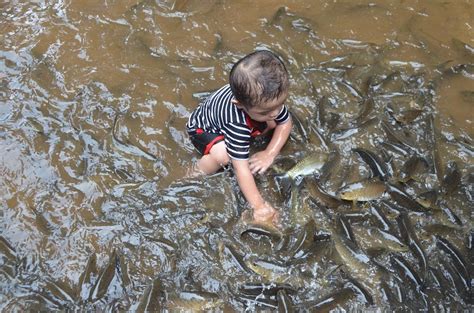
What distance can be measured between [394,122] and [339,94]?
0.50 meters

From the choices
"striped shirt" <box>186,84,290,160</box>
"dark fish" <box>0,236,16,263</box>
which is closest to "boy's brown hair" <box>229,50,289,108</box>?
"striped shirt" <box>186,84,290,160</box>

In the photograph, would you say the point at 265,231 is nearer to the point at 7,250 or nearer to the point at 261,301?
the point at 261,301

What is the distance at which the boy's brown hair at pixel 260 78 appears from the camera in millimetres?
2922

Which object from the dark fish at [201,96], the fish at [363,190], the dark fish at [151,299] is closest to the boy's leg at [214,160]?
the dark fish at [201,96]

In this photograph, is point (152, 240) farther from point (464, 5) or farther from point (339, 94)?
point (464, 5)

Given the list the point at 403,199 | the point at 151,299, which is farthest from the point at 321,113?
the point at 151,299

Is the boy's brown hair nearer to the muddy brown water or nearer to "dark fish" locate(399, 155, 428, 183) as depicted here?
the muddy brown water

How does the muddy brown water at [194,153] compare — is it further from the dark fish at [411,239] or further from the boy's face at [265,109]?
the boy's face at [265,109]

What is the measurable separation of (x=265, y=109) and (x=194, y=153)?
954mm

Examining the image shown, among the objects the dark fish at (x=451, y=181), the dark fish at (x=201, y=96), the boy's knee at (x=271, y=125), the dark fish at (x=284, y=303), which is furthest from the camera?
the dark fish at (x=201, y=96)

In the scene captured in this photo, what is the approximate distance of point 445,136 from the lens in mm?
3830

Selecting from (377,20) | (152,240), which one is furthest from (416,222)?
(377,20)

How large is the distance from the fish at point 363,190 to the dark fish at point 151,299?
52.6 inches

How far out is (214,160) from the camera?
11.6 ft
